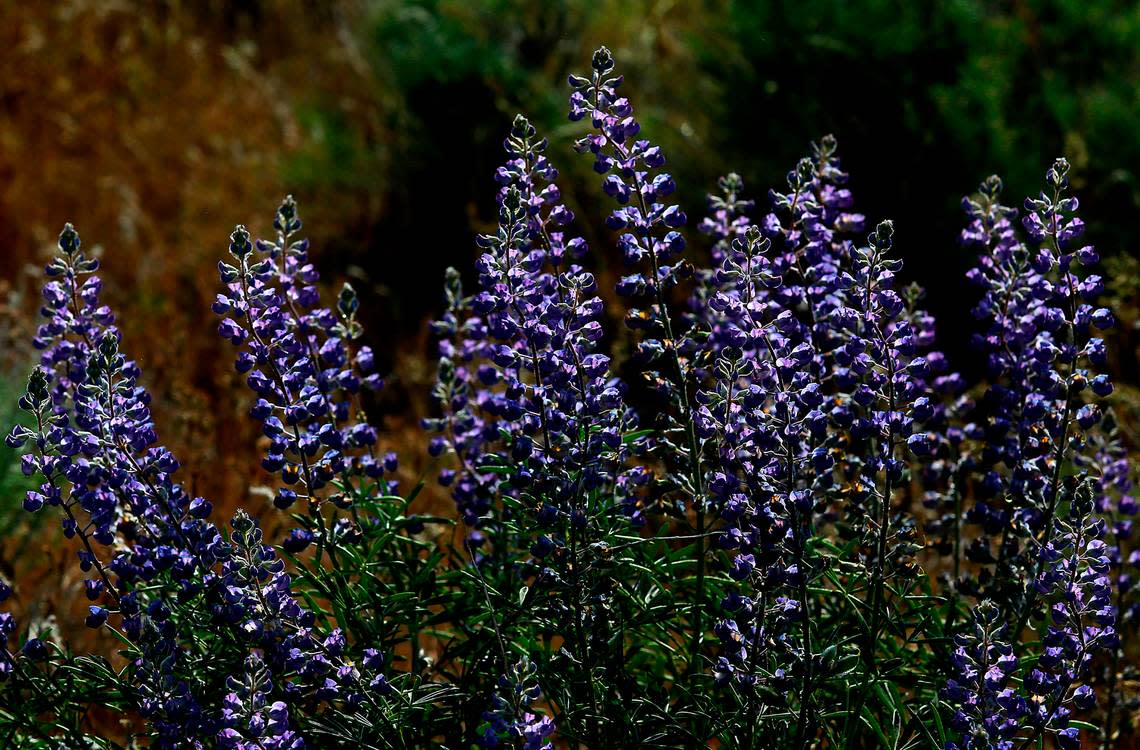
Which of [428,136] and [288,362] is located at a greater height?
[428,136]

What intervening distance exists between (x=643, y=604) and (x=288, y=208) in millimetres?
985

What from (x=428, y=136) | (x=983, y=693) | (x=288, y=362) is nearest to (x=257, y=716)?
(x=288, y=362)

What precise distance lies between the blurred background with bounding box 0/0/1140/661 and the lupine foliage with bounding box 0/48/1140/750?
1.31 metres

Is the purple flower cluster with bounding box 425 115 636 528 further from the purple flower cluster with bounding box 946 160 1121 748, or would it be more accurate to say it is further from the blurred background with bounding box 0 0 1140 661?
the blurred background with bounding box 0 0 1140 661

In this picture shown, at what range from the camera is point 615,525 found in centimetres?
241

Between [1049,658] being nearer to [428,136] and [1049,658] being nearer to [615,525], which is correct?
[615,525]

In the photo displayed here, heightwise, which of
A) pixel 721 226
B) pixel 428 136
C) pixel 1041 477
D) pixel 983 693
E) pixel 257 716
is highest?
pixel 428 136

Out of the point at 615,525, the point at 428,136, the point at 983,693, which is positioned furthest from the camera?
the point at 428,136

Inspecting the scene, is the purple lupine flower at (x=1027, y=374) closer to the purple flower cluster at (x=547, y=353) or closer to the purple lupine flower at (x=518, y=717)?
the purple flower cluster at (x=547, y=353)

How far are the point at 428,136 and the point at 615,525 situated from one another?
4010mm

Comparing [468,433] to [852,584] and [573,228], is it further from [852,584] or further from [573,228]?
[573,228]

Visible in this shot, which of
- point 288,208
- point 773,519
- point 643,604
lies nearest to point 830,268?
point 773,519

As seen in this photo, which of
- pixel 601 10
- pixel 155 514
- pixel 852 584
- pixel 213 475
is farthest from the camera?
pixel 601 10

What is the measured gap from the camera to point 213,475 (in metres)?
4.22
